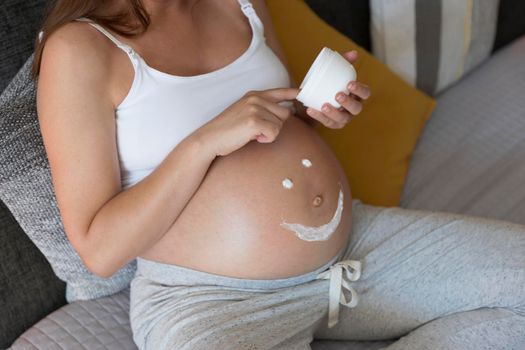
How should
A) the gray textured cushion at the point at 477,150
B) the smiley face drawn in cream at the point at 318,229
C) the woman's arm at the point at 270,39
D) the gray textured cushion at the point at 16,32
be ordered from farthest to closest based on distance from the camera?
1. the gray textured cushion at the point at 477,150
2. the woman's arm at the point at 270,39
3. the gray textured cushion at the point at 16,32
4. the smiley face drawn in cream at the point at 318,229

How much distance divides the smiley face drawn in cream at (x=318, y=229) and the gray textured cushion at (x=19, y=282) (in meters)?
0.49

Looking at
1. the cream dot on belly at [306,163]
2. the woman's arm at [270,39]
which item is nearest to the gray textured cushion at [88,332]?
the cream dot on belly at [306,163]

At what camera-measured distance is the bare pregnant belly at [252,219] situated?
1050mm

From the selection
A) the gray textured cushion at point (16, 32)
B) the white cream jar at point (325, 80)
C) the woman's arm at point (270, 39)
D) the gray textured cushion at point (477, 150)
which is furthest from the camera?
the gray textured cushion at point (477, 150)

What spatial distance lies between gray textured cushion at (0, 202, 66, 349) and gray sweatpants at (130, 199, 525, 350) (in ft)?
0.68

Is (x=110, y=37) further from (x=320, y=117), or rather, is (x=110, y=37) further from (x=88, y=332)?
(x=88, y=332)

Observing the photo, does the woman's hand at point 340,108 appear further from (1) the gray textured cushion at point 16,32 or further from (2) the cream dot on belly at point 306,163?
(1) the gray textured cushion at point 16,32

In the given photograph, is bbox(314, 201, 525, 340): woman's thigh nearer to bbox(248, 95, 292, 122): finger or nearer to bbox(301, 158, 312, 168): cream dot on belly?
bbox(301, 158, 312, 168): cream dot on belly

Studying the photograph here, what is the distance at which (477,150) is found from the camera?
65.4 inches

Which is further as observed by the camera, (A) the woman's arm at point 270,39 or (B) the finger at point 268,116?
(A) the woman's arm at point 270,39

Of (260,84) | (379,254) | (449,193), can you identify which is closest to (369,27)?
(449,193)

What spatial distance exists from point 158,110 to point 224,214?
0.67 feet

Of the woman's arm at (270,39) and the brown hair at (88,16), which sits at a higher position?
the brown hair at (88,16)

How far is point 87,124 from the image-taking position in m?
0.99
